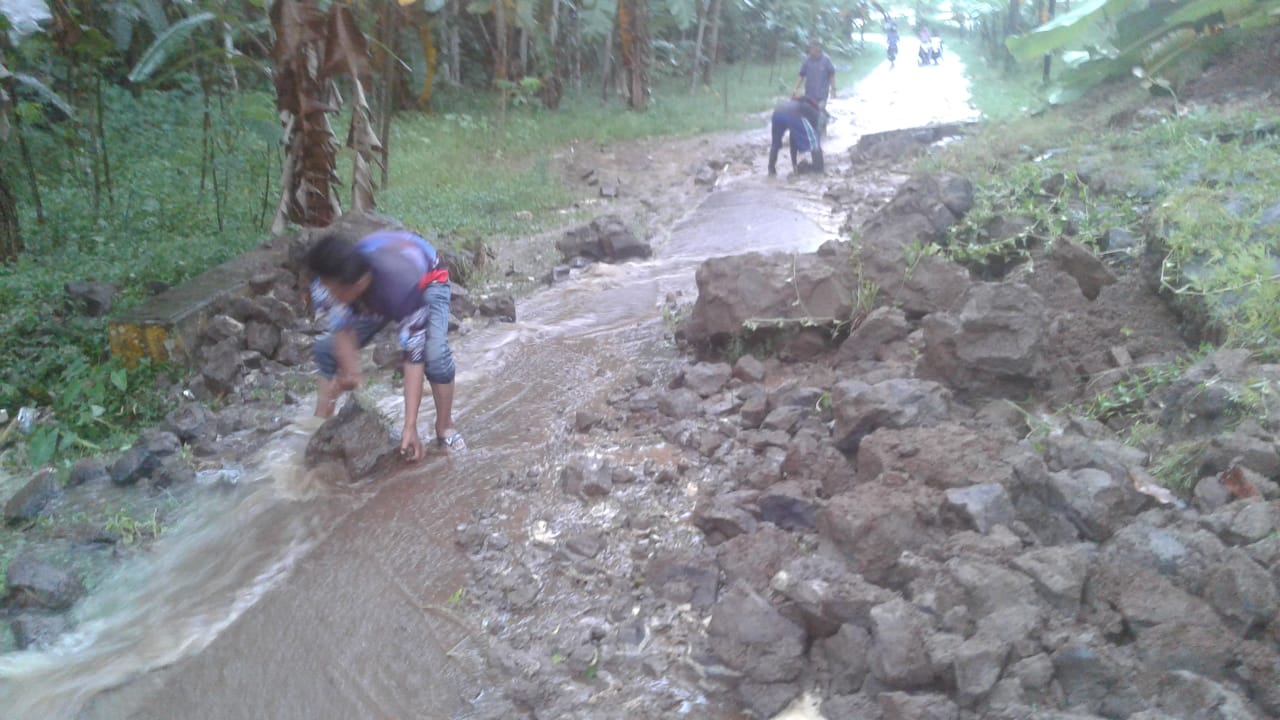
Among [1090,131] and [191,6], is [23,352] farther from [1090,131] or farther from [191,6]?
[1090,131]

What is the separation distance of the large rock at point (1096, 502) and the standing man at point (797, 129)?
9.94 metres

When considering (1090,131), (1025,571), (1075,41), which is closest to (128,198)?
(1025,571)

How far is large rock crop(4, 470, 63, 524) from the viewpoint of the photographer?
490cm

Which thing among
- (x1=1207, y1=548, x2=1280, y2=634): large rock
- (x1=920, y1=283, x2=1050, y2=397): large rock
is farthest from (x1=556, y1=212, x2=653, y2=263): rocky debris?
(x1=1207, y1=548, x2=1280, y2=634): large rock

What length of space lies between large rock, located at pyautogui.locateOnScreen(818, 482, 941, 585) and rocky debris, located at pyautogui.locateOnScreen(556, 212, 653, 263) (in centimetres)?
570

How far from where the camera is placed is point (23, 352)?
659 cm

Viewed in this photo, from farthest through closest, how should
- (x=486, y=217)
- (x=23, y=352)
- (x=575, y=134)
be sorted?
(x=575, y=134)
(x=486, y=217)
(x=23, y=352)

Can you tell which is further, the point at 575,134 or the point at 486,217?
the point at 575,134

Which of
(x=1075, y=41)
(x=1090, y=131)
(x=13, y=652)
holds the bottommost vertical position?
(x=13, y=652)

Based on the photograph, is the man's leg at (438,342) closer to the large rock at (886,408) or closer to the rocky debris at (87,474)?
the rocky debris at (87,474)

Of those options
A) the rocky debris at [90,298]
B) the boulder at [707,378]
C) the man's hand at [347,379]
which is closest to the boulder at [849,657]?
the boulder at [707,378]

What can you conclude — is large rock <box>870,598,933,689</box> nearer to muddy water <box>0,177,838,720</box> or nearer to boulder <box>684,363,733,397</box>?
muddy water <box>0,177,838,720</box>

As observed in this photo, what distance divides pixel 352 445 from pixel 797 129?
9662 mm

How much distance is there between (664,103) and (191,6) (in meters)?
11.5
